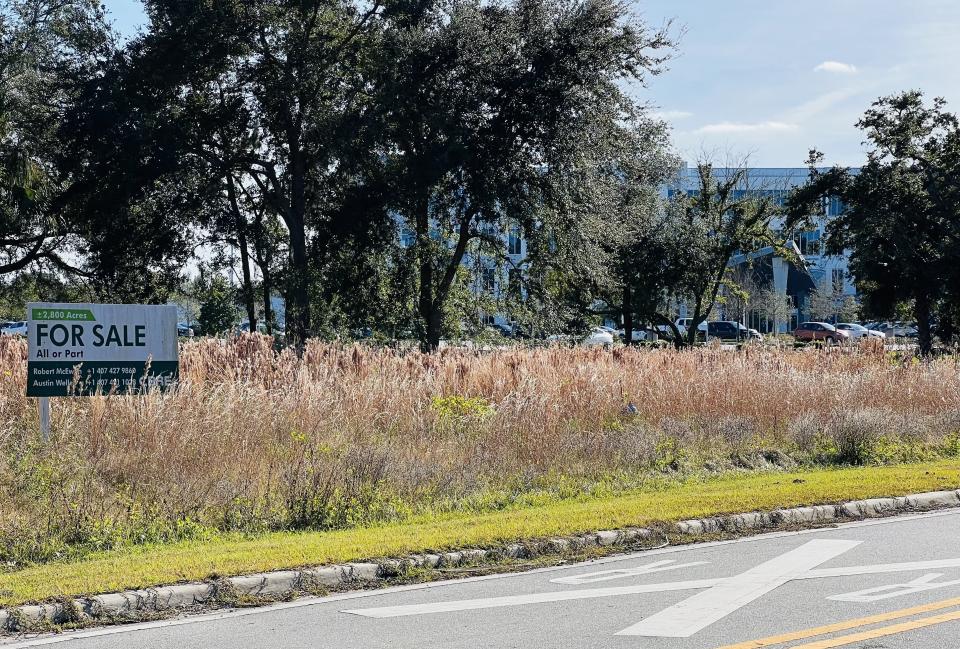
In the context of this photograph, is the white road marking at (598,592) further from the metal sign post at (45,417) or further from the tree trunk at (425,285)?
the tree trunk at (425,285)

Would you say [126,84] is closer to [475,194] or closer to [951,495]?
[475,194]

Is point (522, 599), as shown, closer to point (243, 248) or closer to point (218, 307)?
point (243, 248)

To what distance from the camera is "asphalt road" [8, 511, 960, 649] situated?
651 cm

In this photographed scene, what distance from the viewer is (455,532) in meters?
9.65

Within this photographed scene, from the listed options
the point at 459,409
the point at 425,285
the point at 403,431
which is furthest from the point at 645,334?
the point at 403,431

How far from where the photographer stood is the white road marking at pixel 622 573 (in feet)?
27.4

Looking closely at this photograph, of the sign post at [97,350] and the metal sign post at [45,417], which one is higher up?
the sign post at [97,350]

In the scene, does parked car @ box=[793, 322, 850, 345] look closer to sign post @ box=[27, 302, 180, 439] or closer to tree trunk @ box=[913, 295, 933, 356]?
tree trunk @ box=[913, 295, 933, 356]

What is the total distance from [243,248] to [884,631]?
106 feet

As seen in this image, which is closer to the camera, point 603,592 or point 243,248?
point 603,592

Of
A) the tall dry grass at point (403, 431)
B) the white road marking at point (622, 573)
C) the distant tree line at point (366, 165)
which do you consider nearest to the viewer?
the white road marking at point (622, 573)

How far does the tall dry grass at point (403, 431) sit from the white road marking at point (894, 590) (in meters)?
4.63

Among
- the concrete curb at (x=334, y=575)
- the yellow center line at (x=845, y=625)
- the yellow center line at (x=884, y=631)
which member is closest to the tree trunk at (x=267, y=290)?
the concrete curb at (x=334, y=575)

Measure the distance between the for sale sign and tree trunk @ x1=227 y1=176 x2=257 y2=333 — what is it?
2193 cm
